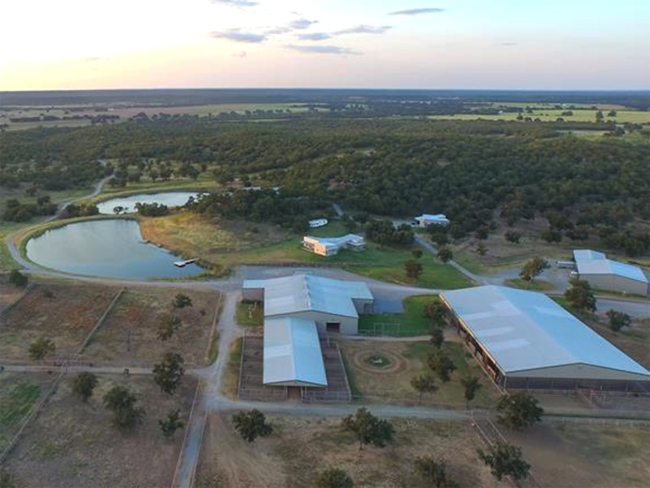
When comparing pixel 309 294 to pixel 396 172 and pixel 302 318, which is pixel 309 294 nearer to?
pixel 302 318

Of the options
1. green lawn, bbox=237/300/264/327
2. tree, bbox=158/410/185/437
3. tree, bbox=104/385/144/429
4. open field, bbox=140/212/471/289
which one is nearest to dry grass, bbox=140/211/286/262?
open field, bbox=140/212/471/289

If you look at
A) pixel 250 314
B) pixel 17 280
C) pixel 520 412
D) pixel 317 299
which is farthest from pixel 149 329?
pixel 520 412

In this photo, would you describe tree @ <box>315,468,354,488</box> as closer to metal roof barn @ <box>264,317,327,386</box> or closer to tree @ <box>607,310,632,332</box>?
metal roof barn @ <box>264,317,327,386</box>

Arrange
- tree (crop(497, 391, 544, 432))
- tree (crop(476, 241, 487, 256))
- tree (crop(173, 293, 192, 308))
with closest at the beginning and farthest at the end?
tree (crop(497, 391, 544, 432))
tree (crop(173, 293, 192, 308))
tree (crop(476, 241, 487, 256))

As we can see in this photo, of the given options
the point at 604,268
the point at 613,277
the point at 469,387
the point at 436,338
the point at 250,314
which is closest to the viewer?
the point at 469,387

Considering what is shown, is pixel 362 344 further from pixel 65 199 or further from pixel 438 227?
pixel 65 199
